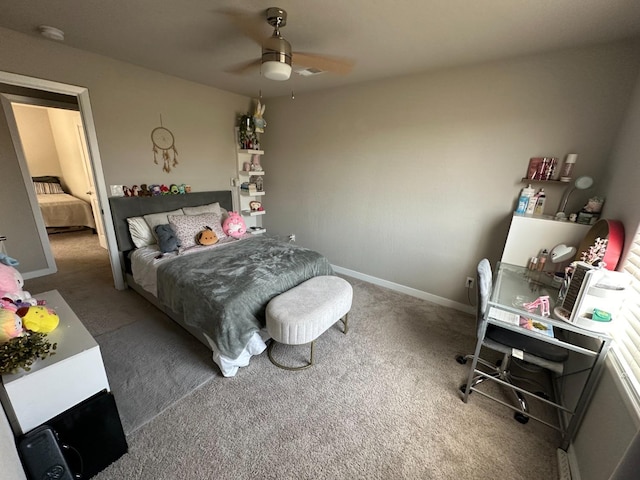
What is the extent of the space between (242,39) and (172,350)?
255 cm

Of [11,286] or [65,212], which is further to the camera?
[65,212]

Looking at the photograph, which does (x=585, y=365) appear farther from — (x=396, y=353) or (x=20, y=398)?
(x=20, y=398)

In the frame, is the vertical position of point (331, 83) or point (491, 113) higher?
point (331, 83)

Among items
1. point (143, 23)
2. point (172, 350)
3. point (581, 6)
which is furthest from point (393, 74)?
point (172, 350)

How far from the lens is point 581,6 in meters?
1.43

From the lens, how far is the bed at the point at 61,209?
4.79 meters

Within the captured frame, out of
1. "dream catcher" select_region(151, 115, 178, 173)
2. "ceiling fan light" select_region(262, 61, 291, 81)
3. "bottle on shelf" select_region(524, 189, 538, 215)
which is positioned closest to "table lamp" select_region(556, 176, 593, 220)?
"bottle on shelf" select_region(524, 189, 538, 215)

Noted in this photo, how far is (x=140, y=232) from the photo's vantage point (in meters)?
2.84

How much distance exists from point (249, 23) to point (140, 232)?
2.34 metres

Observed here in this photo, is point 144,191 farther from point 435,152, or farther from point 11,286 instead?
point 435,152

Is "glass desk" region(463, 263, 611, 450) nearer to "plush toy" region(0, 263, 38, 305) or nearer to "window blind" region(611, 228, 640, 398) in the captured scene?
"window blind" region(611, 228, 640, 398)

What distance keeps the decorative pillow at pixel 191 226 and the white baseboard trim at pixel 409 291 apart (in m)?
1.74

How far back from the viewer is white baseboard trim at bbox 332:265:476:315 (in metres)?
2.82

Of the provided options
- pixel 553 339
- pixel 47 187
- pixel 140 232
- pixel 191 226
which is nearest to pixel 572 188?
pixel 553 339
